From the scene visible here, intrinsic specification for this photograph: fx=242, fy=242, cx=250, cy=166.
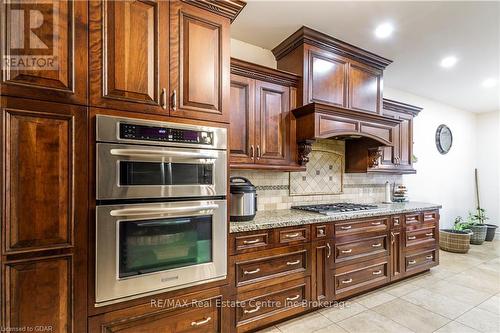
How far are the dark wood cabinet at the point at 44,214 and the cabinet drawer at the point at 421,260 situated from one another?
340cm

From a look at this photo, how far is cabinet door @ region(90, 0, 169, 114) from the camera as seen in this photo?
53.6 inches

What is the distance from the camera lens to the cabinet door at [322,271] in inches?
88.6

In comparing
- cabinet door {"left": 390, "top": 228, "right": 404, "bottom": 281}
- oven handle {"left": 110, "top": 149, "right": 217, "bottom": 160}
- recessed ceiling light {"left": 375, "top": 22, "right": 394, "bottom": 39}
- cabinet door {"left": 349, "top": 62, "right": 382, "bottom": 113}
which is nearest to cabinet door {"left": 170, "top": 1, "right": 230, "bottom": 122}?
oven handle {"left": 110, "top": 149, "right": 217, "bottom": 160}

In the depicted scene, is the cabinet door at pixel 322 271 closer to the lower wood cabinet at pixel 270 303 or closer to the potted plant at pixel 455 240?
the lower wood cabinet at pixel 270 303

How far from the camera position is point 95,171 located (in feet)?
4.39

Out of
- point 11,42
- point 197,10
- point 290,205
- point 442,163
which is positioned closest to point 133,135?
point 11,42

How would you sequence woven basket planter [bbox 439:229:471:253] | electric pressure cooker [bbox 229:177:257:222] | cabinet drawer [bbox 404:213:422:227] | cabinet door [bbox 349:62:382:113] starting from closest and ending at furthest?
electric pressure cooker [bbox 229:177:257:222]
cabinet door [bbox 349:62:382:113]
cabinet drawer [bbox 404:213:422:227]
woven basket planter [bbox 439:229:471:253]

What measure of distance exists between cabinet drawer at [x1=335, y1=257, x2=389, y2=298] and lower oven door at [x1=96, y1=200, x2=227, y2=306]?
1.36 meters

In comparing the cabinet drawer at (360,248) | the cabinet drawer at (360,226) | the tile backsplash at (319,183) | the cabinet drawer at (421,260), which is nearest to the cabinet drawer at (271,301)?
the cabinet drawer at (360,248)

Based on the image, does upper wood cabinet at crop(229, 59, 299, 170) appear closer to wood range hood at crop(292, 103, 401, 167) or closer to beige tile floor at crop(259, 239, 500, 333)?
wood range hood at crop(292, 103, 401, 167)

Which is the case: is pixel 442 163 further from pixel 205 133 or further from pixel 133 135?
pixel 133 135

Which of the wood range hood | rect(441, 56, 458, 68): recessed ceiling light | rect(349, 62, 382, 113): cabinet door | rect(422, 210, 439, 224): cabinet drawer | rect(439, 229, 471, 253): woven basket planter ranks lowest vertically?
rect(439, 229, 471, 253): woven basket planter

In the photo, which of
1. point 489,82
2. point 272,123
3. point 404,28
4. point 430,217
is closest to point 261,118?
point 272,123

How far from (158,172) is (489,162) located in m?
7.13
